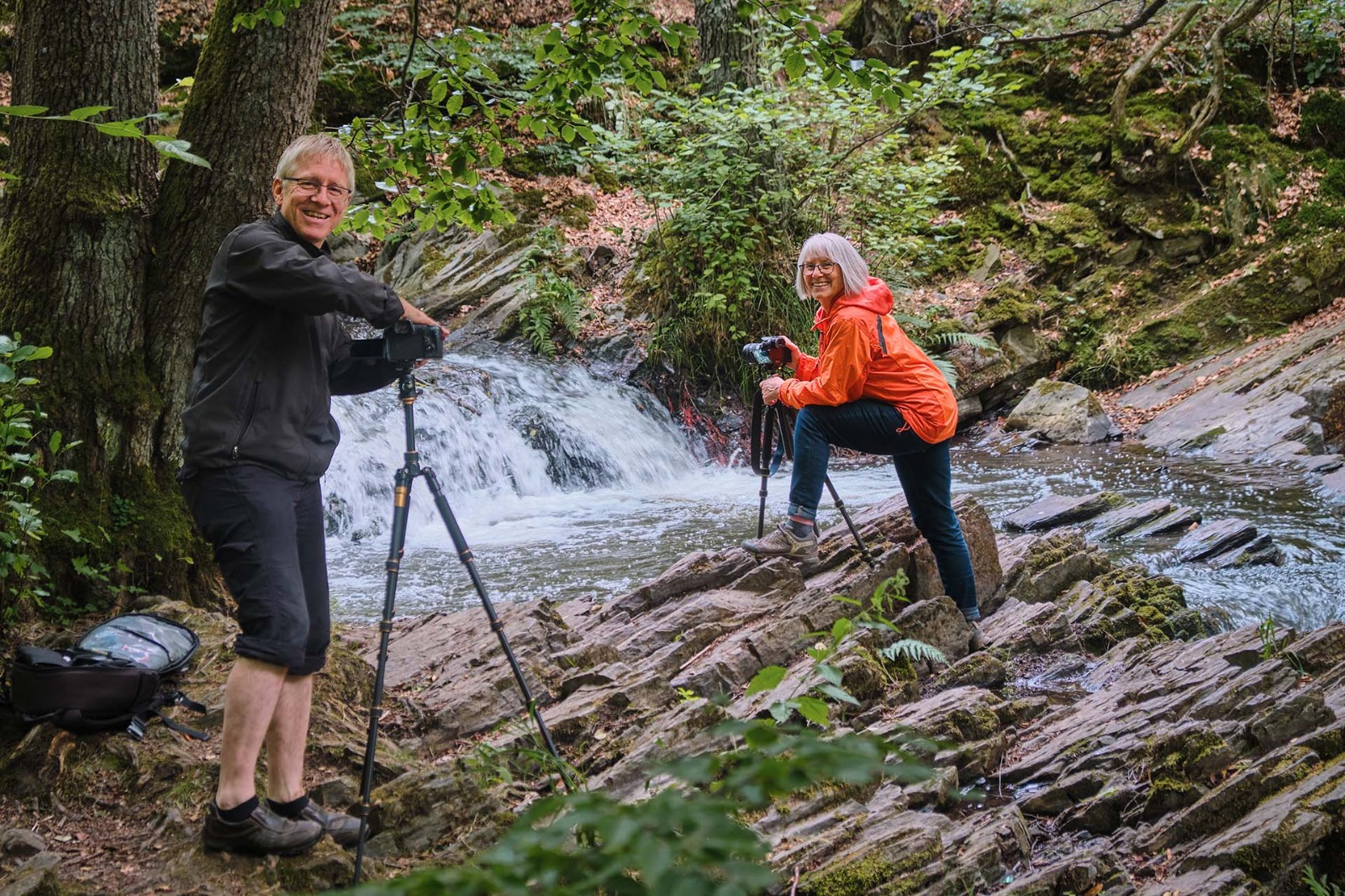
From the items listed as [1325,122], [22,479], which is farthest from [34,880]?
[1325,122]

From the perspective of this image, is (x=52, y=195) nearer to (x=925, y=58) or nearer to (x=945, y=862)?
(x=945, y=862)

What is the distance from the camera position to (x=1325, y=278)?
12938mm

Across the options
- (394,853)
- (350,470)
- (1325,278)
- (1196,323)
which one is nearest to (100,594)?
(394,853)

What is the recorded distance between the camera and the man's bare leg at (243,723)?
9.25 feet

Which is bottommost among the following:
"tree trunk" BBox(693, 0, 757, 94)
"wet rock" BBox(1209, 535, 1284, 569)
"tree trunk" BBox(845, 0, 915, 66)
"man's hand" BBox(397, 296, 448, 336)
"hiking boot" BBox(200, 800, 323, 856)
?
"wet rock" BBox(1209, 535, 1284, 569)

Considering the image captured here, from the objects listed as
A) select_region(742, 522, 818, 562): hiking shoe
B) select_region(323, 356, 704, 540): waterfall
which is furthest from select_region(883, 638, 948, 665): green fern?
select_region(323, 356, 704, 540): waterfall

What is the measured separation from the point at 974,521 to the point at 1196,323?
974cm

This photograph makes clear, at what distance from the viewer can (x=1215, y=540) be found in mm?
7383

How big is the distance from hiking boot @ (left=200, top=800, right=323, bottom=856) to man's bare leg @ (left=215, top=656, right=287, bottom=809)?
7 centimetres

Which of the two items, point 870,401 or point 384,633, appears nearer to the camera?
point 384,633

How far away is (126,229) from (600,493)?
6.82 meters

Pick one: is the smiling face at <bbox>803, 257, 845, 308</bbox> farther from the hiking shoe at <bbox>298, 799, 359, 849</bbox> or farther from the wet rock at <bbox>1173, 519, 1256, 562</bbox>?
the wet rock at <bbox>1173, 519, 1256, 562</bbox>

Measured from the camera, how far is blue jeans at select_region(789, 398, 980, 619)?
191 inches

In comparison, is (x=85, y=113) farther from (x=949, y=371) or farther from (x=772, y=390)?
(x=949, y=371)
